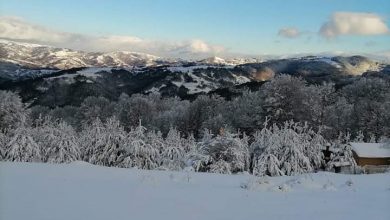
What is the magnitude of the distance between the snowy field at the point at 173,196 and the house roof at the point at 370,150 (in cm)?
3002

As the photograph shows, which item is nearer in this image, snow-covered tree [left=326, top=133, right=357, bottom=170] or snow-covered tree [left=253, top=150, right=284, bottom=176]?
snow-covered tree [left=253, top=150, right=284, bottom=176]

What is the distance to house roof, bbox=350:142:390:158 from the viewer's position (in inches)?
1649

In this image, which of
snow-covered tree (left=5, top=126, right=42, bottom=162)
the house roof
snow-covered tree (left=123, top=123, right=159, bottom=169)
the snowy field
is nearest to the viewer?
the snowy field

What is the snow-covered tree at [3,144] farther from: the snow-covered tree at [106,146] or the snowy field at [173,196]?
the snowy field at [173,196]

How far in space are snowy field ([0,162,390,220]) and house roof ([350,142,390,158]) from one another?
30.0 meters

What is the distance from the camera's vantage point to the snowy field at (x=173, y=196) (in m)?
7.70

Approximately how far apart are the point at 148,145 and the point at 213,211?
18.8m

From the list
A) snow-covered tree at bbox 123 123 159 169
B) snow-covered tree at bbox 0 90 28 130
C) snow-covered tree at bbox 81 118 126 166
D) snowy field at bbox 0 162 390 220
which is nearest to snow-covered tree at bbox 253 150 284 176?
snow-covered tree at bbox 123 123 159 169

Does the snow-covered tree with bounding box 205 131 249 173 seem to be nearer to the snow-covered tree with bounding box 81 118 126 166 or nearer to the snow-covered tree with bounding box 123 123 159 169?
the snow-covered tree with bounding box 123 123 159 169

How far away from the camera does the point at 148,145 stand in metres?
26.7

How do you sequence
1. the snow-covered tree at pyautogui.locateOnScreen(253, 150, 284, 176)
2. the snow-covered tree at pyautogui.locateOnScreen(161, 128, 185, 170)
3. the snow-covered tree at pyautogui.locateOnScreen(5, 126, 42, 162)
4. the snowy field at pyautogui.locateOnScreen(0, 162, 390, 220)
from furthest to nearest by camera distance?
the snow-covered tree at pyautogui.locateOnScreen(161, 128, 185, 170)
the snow-covered tree at pyautogui.locateOnScreen(5, 126, 42, 162)
the snow-covered tree at pyautogui.locateOnScreen(253, 150, 284, 176)
the snowy field at pyautogui.locateOnScreen(0, 162, 390, 220)

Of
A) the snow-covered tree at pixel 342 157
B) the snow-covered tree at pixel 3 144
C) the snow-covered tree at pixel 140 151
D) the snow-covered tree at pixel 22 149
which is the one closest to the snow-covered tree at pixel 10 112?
the snow-covered tree at pixel 3 144

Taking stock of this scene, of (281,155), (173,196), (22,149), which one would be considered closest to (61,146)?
(22,149)

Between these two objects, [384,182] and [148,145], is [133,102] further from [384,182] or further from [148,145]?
[384,182]
